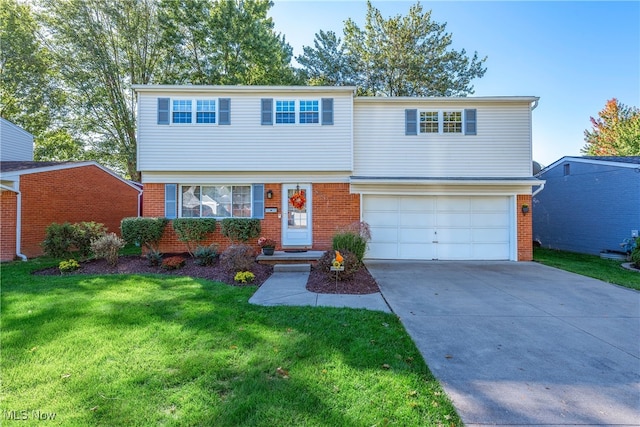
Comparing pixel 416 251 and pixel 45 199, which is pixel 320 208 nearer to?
pixel 416 251

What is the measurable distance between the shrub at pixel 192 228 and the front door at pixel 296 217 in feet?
8.19

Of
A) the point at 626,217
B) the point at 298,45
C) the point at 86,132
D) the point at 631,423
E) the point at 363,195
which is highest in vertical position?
the point at 298,45

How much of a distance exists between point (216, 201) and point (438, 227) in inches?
315

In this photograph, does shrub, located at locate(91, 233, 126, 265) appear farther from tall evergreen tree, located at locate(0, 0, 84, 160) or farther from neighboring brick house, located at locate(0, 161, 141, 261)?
tall evergreen tree, located at locate(0, 0, 84, 160)

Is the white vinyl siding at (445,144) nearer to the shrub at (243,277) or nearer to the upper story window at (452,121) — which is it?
the upper story window at (452,121)

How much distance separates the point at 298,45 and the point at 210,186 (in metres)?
14.3

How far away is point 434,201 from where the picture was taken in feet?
33.7

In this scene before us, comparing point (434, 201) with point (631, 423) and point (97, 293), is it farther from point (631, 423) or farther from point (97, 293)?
point (97, 293)

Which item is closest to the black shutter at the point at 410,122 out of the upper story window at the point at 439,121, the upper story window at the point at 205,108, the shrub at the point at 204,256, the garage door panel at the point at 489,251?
the upper story window at the point at 439,121

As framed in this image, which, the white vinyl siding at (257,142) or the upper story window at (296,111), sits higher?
the upper story window at (296,111)

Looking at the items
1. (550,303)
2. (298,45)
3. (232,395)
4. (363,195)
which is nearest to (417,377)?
(232,395)

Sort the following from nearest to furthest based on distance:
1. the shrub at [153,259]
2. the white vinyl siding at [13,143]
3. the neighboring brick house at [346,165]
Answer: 1. the shrub at [153,259]
2. the neighboring brick house at [346,165]
3. the white vinyl siding at [13,143]

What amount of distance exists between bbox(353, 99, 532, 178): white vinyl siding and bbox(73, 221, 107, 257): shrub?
8660 millimetres

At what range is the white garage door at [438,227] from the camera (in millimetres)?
10273
